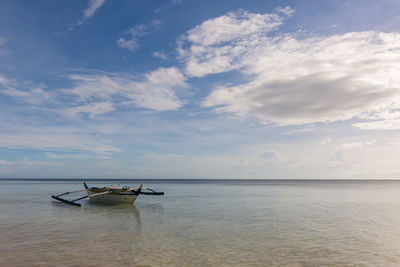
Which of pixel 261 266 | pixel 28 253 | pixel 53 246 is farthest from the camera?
pixel 53 246

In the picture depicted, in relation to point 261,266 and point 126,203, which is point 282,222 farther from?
point 126,203

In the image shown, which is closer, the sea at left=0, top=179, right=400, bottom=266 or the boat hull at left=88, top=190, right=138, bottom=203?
the sea at left=0, top=179, right=400, bottom=266

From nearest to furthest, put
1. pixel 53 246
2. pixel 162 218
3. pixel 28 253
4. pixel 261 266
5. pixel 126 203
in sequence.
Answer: pixel 261 266
pixel 28 253
pixel 53 246
pixel 162 218
pixel 126 203

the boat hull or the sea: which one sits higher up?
the boat hull

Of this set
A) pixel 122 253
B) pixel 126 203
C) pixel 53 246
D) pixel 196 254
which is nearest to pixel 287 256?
pixel 196 254

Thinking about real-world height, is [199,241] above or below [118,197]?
below

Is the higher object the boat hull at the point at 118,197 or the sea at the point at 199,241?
the boat hull at the point at 118,197

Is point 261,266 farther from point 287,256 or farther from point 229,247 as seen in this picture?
point 229,247

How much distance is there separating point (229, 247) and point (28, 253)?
28.3 ft

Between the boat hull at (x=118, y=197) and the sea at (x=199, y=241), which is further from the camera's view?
the boat hull at (x=118, y=197)

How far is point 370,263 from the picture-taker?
35.6 ft

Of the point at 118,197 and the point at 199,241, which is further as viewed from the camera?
the point at 118,197

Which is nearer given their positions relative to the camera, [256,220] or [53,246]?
[53,246]

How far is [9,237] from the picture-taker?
1443cm
